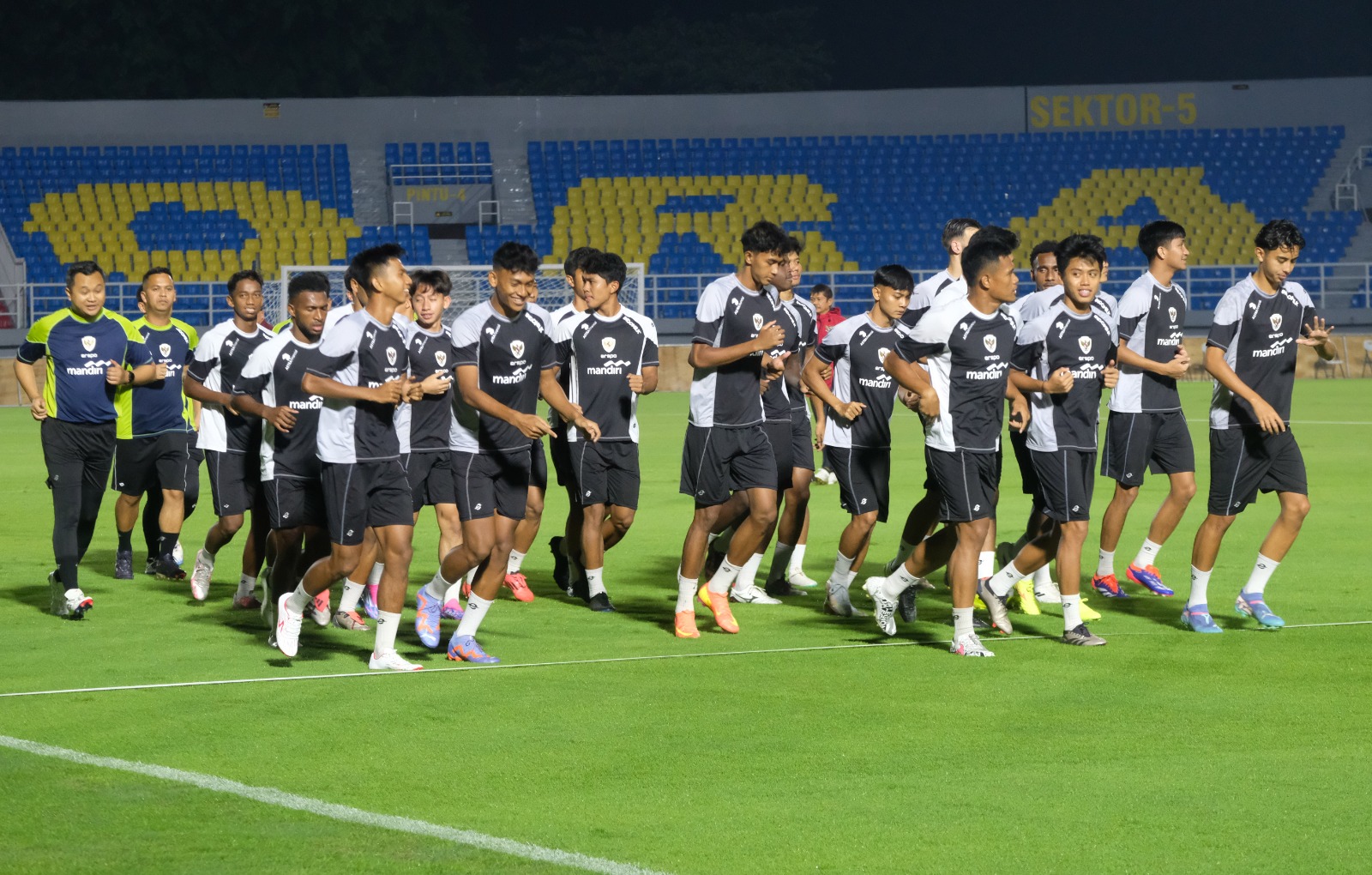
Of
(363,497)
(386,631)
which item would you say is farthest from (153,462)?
(386,631)

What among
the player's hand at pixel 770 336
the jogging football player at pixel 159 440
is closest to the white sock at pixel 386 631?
the player's hand at pixel 770 336

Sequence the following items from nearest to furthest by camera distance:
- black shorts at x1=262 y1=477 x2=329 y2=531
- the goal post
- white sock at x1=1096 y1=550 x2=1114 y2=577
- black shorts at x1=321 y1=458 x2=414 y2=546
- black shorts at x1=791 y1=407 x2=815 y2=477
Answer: black shorts at x1=321 y1=458 x2=414 y2=546
black shorts at x1=262 y1=477 x2=329 y2=531
white sock at x1=1096 y1=550 x2=1114 y2=577
black shorts at x1=791 y1=407 x2=815 y2=477
the goal post

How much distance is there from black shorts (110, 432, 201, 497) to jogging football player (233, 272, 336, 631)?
8.21 ft

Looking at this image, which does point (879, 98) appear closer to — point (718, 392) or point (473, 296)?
point (473, 296)

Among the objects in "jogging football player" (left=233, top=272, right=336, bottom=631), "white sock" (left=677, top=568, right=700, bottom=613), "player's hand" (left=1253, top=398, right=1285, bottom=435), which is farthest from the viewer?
"white sock" (left=677, top=568, right=700, bottom=613)

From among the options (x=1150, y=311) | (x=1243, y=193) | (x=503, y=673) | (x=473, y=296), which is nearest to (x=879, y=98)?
(x=1243, y=193)

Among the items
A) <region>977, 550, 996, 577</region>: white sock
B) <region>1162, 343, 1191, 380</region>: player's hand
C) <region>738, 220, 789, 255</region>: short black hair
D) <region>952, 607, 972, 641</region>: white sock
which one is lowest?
<region>952, 607, 972, 641</region>: white sock

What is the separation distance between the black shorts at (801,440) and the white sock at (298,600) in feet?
11.1

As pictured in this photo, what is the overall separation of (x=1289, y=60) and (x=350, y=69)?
26.8 metres

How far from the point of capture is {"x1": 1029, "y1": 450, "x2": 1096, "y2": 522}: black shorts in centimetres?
805

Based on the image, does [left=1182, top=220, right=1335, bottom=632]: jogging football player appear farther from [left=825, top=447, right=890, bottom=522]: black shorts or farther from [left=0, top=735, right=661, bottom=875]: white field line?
[left=0, top=735, right=661, bottom=875]: white field line

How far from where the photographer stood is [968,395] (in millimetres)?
7703

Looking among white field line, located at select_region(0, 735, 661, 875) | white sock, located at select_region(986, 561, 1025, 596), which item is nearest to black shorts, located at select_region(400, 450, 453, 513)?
white sock, located at select_region(986, 561, 1025, 596)

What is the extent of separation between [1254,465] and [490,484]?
3.89 meters
